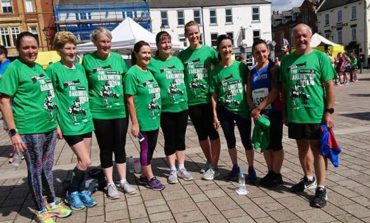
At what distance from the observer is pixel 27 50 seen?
→ 3.58 m

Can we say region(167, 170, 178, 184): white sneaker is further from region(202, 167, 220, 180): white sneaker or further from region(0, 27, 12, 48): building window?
region(0, 27, 12, 48): building window

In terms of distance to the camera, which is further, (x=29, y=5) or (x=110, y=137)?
(x=29, y=5)

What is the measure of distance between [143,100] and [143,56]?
54 cm

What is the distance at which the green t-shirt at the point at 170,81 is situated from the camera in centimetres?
456

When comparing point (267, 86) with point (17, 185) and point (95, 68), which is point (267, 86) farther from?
point (17, 185)

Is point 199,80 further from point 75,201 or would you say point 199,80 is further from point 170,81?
point 75,201

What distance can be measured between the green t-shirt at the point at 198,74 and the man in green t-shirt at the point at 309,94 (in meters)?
1.12

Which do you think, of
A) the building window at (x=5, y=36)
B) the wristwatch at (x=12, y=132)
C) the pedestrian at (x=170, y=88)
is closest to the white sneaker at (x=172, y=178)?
the pedestrian at (x=170, y=88)

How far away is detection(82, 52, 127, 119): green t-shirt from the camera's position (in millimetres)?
4133

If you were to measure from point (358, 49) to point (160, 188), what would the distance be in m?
39.8

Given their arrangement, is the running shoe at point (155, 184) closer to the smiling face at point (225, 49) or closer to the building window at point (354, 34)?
the smiling face at point (225, 49)

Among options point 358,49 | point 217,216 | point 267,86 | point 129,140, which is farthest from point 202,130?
point 358,49

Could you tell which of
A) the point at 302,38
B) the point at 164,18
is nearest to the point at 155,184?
the point at 302,38

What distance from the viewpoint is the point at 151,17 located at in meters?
37.9
